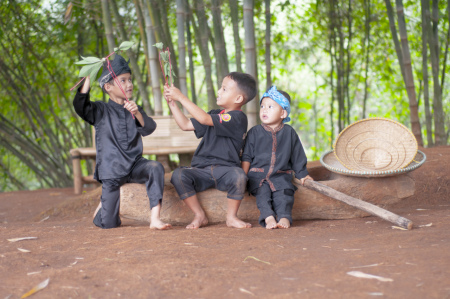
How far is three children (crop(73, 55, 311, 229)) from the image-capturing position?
9.29 feet

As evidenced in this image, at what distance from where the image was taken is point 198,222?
9.44 ft

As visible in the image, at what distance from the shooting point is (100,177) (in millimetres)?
2920

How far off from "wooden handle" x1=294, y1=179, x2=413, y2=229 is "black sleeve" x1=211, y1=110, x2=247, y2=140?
51cm

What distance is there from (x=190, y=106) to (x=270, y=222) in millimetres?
853

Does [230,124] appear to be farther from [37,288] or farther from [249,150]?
[37,288]

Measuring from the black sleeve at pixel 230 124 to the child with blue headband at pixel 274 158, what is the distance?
5.8 inches

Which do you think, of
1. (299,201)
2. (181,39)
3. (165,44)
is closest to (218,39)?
(181,39)

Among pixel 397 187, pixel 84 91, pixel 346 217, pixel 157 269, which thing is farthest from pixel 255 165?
pixel 157 269

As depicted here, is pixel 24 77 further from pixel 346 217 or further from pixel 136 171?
pixel 346 217

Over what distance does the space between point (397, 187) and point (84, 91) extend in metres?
2.13

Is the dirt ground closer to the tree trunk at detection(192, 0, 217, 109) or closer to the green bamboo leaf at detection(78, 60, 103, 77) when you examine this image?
the green bamboo leaf at detection(78, 60, 103, 77)

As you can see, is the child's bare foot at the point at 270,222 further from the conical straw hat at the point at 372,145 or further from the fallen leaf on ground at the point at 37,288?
the fallen leaf on ground at the point at 37,288

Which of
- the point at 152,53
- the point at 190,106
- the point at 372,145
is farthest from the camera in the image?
the point at 152,53

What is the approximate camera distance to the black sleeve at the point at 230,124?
2.88 meters
